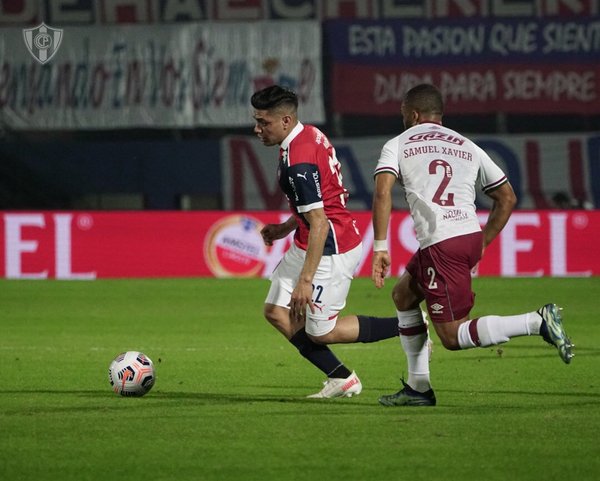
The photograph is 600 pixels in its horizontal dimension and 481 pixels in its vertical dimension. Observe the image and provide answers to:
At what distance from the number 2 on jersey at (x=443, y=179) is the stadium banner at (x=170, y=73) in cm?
1425

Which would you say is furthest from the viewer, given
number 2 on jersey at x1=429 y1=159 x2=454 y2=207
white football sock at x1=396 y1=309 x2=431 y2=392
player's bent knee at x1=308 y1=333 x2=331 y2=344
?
player's bent knee at x1=308 y1=333 x2=331 y2=344

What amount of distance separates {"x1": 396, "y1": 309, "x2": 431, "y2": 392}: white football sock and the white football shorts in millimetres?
480

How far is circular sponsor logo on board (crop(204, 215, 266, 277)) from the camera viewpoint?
1858 centimetres

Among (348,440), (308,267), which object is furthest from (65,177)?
(348,440)

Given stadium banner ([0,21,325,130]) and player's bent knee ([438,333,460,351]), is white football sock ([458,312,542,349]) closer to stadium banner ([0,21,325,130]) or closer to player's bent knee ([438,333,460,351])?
player's bent knee ([438,333,460,351])

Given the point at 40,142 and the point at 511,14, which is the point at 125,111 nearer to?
the point at 40,142

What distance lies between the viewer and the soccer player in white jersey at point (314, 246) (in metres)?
7.66

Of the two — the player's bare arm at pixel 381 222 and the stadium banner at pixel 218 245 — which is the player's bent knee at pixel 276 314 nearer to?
the player's bare arm at pixel 381 222

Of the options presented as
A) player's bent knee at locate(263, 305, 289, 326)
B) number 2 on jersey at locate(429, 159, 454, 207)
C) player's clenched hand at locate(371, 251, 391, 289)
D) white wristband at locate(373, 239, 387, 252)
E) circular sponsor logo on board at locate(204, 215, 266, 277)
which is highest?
number 2 on jersey at locate(429, 159, 454, 207)

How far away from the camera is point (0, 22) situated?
21.3m

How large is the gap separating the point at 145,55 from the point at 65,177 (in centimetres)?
236

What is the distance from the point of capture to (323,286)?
7.97 metres

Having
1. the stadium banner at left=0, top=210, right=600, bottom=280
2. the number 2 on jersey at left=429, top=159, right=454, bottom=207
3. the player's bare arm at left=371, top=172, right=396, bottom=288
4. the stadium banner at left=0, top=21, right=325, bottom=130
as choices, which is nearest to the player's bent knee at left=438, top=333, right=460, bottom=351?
the player's bare arm at left=371, top=172, right=396, bottom=288

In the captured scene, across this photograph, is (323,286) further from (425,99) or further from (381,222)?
(425,99)
